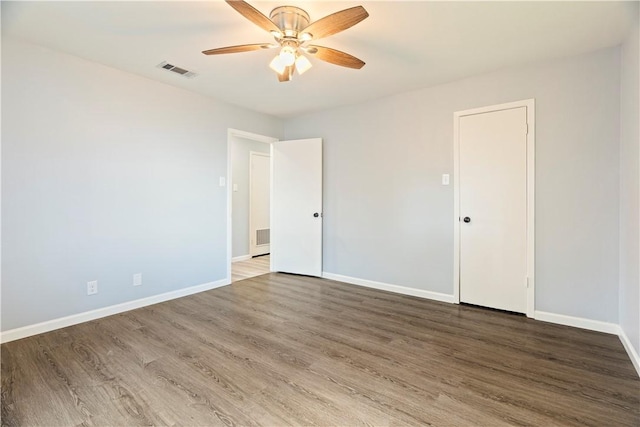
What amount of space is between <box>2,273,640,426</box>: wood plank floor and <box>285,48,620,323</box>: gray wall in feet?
1.79

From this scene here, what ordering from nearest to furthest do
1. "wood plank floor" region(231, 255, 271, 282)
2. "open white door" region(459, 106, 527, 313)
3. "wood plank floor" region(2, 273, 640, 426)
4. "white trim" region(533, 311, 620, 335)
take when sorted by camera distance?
"wood plank floor" region(2, 273, 640, 426) → "white trim" region(533, 311, 620, 335) → "open white door" region(459, 106, 527, 313) → "wood plank floor" region(231, 255, 271, 282)

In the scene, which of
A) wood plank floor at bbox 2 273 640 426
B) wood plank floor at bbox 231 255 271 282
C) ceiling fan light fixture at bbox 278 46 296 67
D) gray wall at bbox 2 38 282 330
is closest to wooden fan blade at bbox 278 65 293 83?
ceiling fan light fixture at bbox 278 46 296 67

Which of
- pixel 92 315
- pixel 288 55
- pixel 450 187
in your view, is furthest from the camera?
pixel 450 187

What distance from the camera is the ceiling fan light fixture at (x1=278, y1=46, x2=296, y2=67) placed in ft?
7.12

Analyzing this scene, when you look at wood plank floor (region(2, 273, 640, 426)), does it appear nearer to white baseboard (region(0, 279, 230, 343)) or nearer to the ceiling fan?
white baseboard (region(0, 279, 230, 343))

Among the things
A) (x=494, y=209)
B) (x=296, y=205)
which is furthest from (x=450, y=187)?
(x=296, y=205)

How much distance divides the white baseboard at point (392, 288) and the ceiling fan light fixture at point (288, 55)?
112 inches

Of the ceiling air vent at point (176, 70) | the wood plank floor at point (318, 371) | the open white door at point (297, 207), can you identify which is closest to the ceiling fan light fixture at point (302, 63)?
the ceiling air vent at point (176, 70)

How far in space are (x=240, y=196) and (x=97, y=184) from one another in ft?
9.99

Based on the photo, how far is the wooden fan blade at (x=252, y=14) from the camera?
1658 mm

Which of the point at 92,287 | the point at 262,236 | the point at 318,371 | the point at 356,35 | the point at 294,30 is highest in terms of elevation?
the point at 356,35

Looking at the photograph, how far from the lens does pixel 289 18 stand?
2039 mm

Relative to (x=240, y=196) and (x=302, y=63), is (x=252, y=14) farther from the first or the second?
(x=240, y=196)

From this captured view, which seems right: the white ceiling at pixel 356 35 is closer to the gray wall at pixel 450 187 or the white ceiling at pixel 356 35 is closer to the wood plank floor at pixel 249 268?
the gray wall at pixel 450 187
